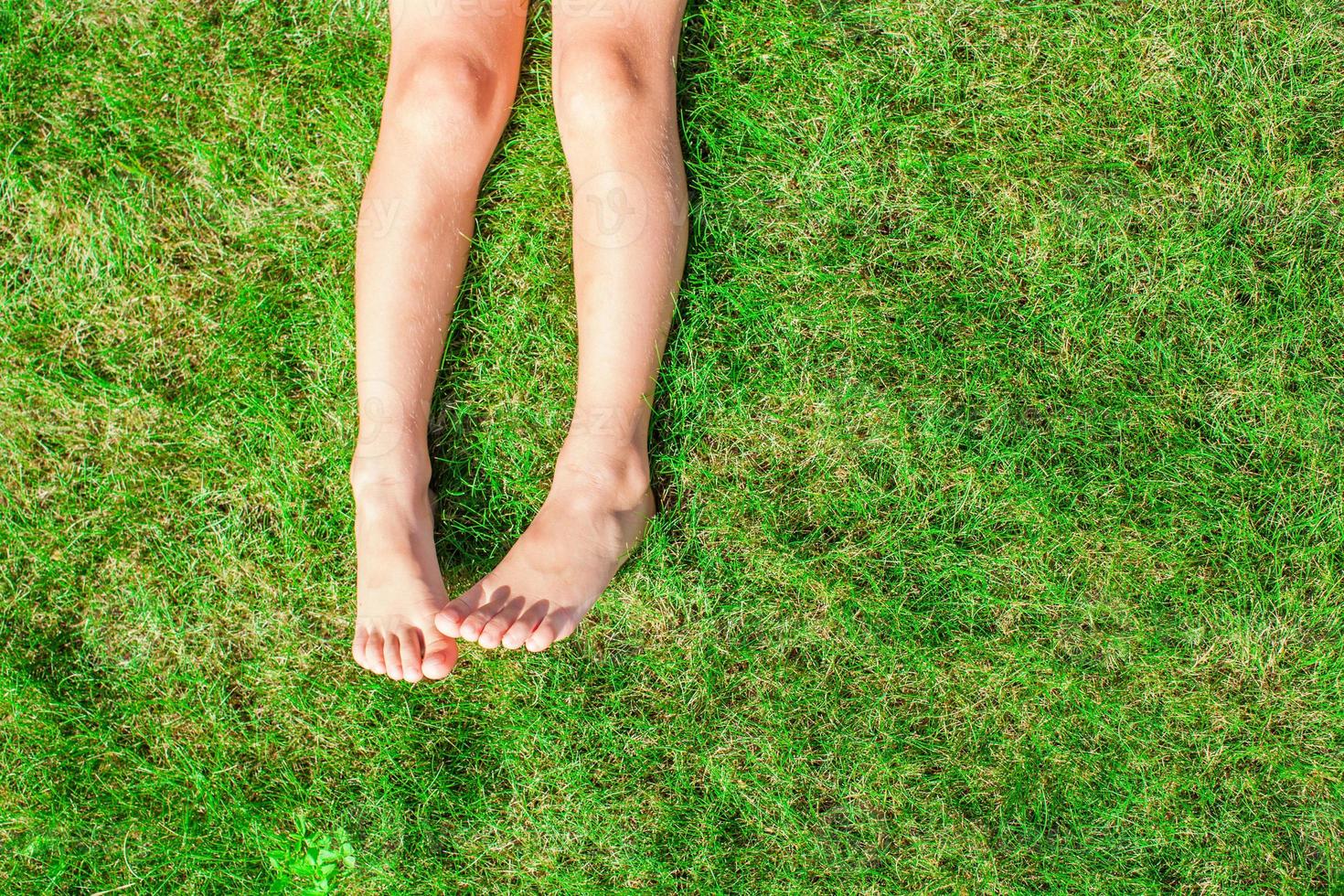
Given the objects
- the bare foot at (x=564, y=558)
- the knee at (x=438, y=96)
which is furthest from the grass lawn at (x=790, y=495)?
the knee at (x=438, y=96)

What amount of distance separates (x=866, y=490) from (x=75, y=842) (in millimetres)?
2292

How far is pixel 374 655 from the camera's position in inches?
72.8

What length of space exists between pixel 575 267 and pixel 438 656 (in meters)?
0.95

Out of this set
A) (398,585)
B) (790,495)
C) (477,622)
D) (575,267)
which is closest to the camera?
(477,622)

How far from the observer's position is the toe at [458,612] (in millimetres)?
1777

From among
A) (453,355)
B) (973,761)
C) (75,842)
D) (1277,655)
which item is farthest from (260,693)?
(1277,655)

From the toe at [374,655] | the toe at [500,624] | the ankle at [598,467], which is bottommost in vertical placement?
the toe at [374,655]

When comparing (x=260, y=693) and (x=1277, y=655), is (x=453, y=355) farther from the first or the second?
(x=1277, y=655)

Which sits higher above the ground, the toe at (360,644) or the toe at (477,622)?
the toe at (477,622)

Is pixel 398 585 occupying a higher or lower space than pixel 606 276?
lower

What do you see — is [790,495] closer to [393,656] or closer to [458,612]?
[458,612]

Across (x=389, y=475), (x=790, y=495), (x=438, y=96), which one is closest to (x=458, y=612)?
(x=389, y=475)

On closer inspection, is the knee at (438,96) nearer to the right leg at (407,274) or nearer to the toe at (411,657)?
the right leg at (407,274)

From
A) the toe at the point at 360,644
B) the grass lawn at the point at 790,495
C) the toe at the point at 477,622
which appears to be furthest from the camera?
the grass lawn at the point at 790,495
